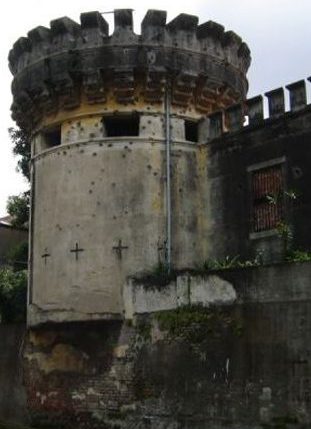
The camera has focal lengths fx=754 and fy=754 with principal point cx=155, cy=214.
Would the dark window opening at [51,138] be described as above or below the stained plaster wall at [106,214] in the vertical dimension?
above

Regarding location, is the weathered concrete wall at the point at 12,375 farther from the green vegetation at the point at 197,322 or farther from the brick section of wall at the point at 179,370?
the green vegetation at the point at 197,322

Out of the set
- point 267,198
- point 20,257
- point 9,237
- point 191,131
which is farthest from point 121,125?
point 9,237

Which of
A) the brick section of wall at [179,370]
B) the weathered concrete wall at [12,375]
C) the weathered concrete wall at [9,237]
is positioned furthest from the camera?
the weathered concrete wall at [9,237]

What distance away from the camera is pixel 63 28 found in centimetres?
1816

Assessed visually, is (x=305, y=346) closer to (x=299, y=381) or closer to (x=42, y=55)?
(x=299, y=381)

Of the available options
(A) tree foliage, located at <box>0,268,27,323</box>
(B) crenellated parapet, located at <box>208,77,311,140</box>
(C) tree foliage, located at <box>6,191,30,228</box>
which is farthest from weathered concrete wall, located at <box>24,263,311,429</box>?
(C) tree foliage, located at <box>6,191,30,228</box>

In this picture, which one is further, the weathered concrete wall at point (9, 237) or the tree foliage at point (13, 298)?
the weathered concrete wall at point (9, 237)

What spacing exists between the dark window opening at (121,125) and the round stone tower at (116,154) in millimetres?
27

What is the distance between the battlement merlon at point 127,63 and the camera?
1762 cm

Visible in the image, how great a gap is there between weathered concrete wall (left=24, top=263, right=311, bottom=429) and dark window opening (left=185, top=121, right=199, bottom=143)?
462 cm

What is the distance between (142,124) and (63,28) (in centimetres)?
306

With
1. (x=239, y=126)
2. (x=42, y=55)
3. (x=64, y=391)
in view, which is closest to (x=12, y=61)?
(x=42, y=55)

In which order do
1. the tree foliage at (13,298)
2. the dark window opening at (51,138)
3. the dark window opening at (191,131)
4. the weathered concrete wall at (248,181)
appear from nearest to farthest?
the weathered concrete wall at (248,181)
the dark window opening at (191,131)
the dark window opening at (51,138)
the tree foliage at (13,298)

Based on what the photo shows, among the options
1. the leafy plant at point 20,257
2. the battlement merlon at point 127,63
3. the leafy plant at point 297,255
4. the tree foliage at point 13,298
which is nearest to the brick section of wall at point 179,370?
the leafy plant at point 297,255
